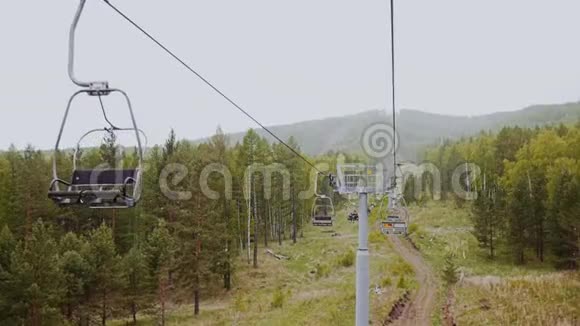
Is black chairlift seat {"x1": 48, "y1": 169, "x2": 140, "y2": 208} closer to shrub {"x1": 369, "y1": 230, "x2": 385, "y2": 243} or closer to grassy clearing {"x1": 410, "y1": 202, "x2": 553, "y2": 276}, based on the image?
grassy clearing {"x1": 410, "y1": 202, "x2": 553, "y2": 276}

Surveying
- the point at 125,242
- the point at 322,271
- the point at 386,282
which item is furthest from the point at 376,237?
the point at 125,242

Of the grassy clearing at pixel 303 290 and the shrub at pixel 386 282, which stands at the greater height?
the shrub at pixel 386 282

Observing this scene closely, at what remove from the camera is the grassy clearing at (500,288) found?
20.3m

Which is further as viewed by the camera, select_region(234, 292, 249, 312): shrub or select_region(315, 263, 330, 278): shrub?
select_region(315, 263, 330, 278): shrub

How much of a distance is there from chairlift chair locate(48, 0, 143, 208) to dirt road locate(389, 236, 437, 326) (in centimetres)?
1705

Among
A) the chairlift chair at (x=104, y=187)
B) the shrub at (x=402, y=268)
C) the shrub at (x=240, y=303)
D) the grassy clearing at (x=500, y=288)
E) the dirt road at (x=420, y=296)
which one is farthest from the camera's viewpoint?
the shrub at (x=402, y=268)

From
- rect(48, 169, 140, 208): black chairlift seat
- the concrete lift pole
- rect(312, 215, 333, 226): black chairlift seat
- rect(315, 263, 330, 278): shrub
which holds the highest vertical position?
rect(48, 169, 140, 208): black chairlift seat

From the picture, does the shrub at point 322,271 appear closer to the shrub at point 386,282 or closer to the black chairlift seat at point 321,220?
the shrub at point 386,282

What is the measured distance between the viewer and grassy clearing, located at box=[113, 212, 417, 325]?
2206cm

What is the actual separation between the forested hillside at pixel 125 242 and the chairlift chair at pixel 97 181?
403 inches

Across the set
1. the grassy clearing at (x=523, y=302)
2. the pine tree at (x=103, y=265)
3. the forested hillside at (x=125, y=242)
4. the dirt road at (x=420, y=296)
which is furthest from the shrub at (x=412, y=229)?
the pine tree at (x=103, y=265)

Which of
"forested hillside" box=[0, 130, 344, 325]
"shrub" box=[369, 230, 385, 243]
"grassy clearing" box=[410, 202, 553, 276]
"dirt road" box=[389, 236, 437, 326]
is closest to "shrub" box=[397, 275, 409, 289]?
"dirt road" box=[389, 236, 437, 326]

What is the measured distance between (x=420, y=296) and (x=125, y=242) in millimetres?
17739

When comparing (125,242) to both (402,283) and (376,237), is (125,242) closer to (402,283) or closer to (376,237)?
(402,283)
